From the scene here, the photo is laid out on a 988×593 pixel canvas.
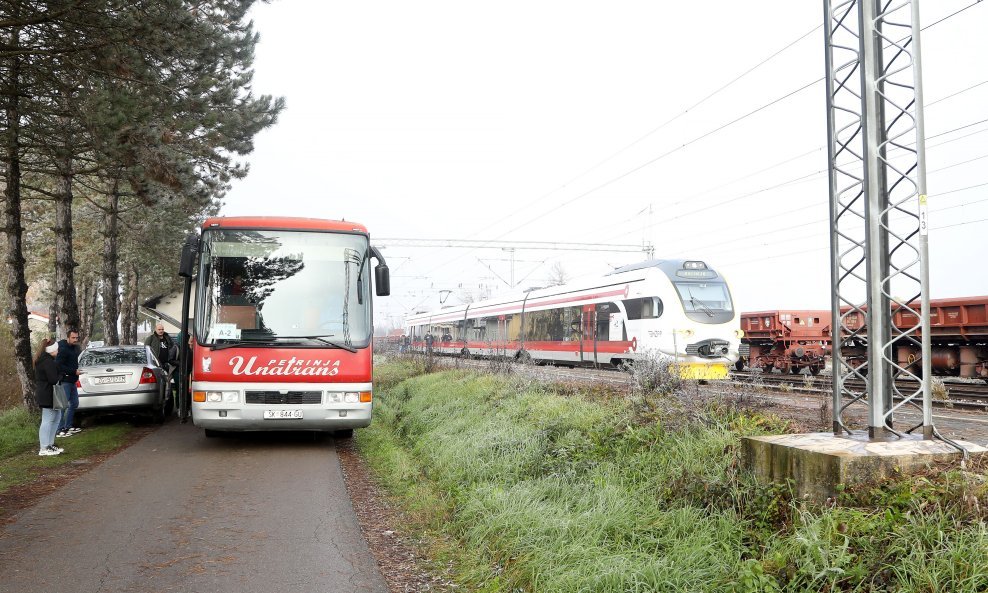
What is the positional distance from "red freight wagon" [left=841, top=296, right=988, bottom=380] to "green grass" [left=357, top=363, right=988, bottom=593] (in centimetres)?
1254

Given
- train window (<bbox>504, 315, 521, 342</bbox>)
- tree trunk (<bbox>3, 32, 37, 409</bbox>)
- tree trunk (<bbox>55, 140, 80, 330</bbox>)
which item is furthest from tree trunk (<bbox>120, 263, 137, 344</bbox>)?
tree trunk (<bbox>3, 32, 37, 409</bbox>)

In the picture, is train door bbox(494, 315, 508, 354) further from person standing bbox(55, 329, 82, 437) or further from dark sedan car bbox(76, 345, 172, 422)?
person standing bbox(55, 329, 82, 437)

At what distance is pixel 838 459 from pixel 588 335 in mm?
18978

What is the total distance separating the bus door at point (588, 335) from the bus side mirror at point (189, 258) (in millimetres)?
14339

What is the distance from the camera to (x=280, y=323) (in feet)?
33.1

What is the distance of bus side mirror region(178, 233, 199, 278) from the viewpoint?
9752 millimetres

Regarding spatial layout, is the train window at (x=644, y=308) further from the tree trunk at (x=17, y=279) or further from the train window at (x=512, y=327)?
the tree trunk at (x=17, y=279)

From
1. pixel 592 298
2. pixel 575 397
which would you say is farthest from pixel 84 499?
pixel 592 298

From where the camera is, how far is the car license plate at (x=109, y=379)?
12.5 m

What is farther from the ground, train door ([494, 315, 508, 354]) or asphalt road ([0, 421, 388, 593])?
train door ([494, 315, 508, 354])

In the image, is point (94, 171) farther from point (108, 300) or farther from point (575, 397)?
point (108, 300)

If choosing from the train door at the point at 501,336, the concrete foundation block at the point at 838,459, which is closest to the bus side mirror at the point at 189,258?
the concrete foundation block at the point at 838,459

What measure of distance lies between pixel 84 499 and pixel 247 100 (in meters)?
8.82

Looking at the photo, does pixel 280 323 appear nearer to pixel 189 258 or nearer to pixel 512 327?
pixel 189 258
